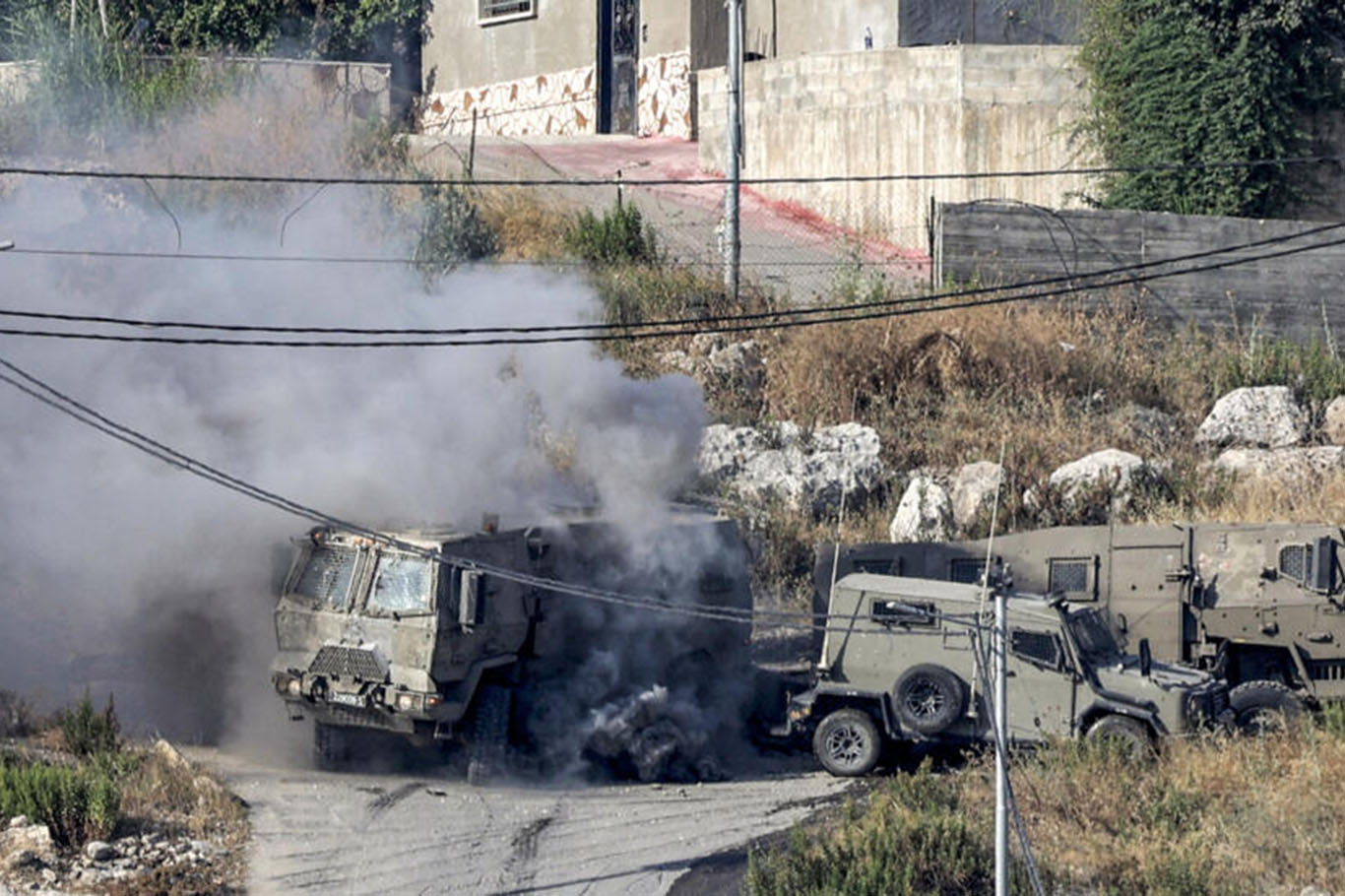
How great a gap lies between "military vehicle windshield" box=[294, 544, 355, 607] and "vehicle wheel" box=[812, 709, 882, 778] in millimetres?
4393

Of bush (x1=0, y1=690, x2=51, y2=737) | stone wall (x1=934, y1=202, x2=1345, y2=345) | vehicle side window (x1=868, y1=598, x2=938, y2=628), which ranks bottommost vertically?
bush (x1=0, y1=690, x2=51, y2=737)

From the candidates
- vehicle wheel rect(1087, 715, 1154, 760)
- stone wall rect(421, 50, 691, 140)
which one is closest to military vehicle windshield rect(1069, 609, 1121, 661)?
vehicle wheel rect(1087, 715, 1154, 760)

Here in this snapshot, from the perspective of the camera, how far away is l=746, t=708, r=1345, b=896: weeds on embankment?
13141 millimetres

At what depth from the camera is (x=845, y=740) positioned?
16703 mm

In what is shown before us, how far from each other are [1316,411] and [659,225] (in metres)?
10.6

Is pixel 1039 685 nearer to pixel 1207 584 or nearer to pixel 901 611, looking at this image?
pixel 901 611

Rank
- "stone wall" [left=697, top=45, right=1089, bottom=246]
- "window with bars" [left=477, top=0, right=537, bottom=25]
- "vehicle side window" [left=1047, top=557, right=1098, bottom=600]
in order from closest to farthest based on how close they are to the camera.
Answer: "vehicle side window" [left=1047, top=557, right=1098, bottom=600] < "stone wall" [left=697, top=45, right=1089, bottom=246] < "window with bars" [left=477, top=0, right=537, bottom=25]

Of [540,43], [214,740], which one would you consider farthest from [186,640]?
[540,43]

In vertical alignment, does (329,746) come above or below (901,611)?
below

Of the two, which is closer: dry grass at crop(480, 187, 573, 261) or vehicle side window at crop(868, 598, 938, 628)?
vehicle side window at crop(868, 598, 938, 628)

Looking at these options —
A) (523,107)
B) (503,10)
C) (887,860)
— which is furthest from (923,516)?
(503,10)

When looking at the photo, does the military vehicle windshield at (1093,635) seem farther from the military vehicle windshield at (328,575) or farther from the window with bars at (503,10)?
the window with bars at (503,10)

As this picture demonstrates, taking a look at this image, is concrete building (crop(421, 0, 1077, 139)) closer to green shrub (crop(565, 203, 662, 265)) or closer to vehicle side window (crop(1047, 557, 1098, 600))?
green shrub (crop(565, 203, 662, 265))

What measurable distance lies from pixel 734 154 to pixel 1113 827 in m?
Answer: 13.5
